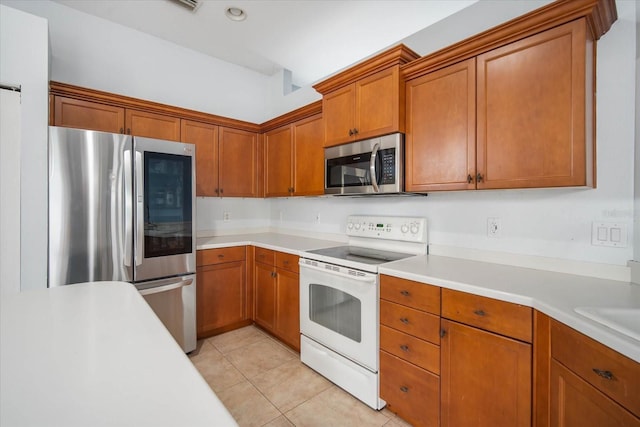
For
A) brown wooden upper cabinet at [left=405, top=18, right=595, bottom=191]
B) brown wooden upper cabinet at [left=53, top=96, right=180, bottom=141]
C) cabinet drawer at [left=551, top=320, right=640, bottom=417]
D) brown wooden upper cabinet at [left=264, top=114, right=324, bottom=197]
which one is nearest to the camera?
cabinet drawer at [left=551, top=320, right=640, bottom=417]

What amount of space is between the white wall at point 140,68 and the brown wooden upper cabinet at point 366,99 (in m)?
1.59

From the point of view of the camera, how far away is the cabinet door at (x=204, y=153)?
114 inches

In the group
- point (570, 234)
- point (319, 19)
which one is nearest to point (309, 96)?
point (319, 19)

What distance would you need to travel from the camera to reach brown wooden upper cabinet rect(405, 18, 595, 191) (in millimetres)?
1349

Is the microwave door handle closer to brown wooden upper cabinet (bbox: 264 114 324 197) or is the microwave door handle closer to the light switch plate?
brown wooden upper cabinet (bbox: 264 114 324 197)

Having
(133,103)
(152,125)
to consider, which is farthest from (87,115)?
(152,125)

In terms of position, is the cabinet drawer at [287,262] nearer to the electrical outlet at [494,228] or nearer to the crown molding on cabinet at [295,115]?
the crown molding on cabinet at [295,115]

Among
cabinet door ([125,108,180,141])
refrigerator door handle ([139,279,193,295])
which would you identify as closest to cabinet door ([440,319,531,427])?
refrigerator door handle ([139,279,193,295])

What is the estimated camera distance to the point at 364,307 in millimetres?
1840

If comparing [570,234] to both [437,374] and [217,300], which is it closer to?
[437,374]

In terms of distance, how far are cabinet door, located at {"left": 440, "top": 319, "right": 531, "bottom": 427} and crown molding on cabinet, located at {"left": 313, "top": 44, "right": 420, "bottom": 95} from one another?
5.26 ft

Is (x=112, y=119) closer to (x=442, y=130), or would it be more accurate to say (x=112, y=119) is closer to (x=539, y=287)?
(x=442, y=130)

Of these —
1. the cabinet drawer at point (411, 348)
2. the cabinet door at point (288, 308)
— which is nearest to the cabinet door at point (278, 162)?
the cabinet door at point (288, 308)

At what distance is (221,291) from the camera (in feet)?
9.28
